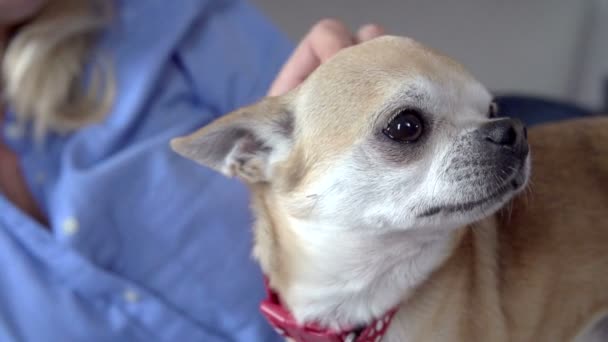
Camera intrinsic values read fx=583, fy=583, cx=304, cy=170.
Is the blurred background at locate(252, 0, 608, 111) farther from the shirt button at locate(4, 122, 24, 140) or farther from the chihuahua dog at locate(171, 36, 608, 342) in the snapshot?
the chihuahua dog at locate(171, 36, 608, 342)

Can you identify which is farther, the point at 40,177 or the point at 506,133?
the point at 40,177

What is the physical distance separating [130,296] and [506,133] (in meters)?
0.60

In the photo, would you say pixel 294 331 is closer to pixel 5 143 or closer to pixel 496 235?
pixel 496 235

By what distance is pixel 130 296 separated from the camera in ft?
2.92

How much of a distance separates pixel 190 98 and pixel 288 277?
0.45 meters

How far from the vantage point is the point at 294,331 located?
31.1 inches

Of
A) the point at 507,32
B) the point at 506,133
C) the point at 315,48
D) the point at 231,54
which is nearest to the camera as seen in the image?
the point at 506,133

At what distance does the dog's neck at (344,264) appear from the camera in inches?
28.4

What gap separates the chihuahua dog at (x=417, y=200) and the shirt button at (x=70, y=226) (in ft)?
0.86

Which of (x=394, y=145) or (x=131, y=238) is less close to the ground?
(x=394, y=145)

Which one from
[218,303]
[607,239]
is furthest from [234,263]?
[607,239]

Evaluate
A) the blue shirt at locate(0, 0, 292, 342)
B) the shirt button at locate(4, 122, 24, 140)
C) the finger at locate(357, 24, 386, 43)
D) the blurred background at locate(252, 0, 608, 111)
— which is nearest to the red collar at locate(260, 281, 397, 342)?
the blue shirt at locate(0, 0, 292, 342)

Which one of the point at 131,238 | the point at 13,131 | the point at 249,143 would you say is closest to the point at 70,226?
the point at 131,238

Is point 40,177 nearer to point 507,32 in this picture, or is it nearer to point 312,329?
point 312,329
